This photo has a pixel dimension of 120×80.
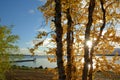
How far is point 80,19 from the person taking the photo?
788 inches

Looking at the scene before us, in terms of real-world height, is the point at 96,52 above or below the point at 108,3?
below

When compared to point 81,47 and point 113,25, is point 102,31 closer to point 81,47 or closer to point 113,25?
point 113,25

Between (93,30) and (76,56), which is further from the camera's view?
(76,56)

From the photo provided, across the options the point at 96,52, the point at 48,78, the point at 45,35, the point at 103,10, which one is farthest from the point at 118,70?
the point at 48,78

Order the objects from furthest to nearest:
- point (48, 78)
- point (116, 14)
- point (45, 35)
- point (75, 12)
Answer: point (48, 78), point (75, 12), point (116, 14), point (45, 35)

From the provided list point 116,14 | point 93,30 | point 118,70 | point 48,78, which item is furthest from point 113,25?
point 48,78

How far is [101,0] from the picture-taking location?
16.5 meters

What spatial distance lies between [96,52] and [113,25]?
2762 mm

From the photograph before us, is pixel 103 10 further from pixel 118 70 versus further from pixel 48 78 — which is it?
pixel 48 78

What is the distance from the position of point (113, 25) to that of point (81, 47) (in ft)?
12.7

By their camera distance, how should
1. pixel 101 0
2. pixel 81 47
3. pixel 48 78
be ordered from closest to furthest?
pixel 101 0, pixel 81 47, pixel 48 78

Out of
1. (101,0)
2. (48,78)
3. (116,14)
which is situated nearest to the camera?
(101,0)

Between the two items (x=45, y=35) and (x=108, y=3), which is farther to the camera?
(x=108, y=3)

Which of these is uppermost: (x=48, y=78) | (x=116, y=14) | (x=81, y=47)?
(x=116, y=14)
